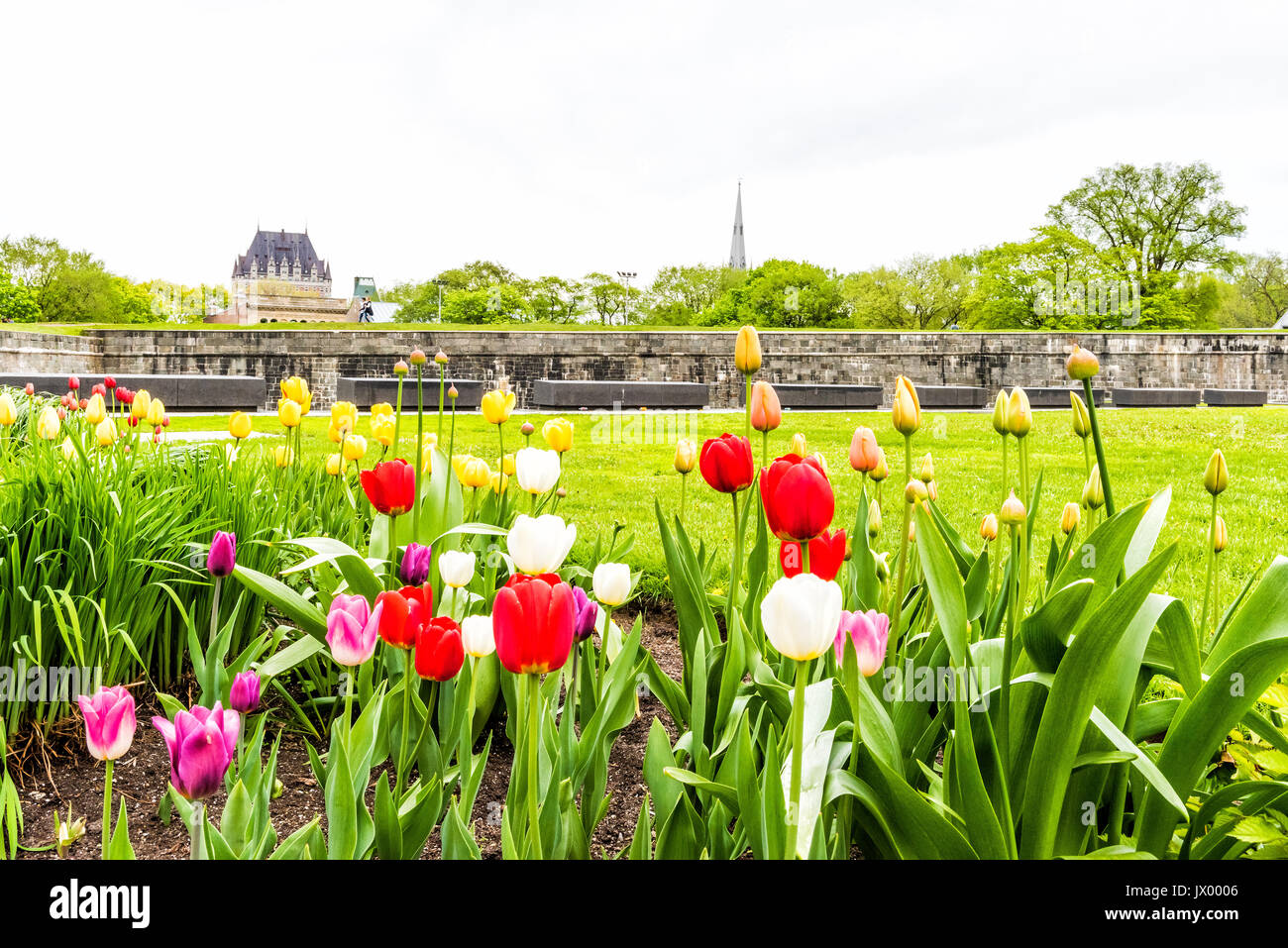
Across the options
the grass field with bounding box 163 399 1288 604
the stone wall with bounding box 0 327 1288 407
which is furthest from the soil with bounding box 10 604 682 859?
the stone wall with bounding box 0 327 1288 407

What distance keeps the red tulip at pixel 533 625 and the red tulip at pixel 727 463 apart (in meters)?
0.48

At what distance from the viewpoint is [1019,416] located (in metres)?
1.35

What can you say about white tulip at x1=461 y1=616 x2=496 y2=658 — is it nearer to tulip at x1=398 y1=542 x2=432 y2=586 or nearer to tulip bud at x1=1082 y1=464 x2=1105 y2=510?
tulip at x1=398 y1=542 x2=432 y2=586

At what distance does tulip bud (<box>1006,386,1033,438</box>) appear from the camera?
1340 mm

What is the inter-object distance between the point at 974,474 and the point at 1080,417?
15.5ft

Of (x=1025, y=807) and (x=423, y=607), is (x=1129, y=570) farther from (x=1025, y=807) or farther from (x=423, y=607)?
(x=423, y=607)

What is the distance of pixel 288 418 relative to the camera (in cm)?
240

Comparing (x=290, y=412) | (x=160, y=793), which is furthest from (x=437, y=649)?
(x=290, y=412)

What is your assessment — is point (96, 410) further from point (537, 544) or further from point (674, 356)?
point (674, 356)

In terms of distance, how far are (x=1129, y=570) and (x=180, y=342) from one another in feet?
65.7

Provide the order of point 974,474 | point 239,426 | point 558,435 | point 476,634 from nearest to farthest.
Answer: point 476,634
point 558,435
point 239,426
point 974,474

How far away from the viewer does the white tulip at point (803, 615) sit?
0.69 meters

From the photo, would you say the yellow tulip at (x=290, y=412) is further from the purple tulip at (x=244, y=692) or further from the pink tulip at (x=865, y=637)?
the pink tulip at (x=865, y=637)
